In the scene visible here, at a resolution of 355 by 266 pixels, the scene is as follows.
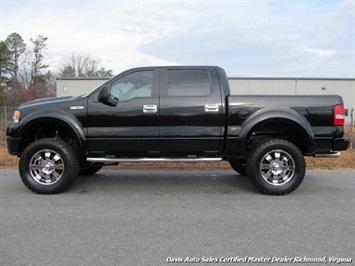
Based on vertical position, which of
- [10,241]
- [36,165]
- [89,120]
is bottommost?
[10,241]

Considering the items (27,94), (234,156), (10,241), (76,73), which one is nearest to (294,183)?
(234,156)

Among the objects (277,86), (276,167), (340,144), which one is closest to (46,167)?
(276,167)

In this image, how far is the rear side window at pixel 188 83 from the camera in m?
6.00

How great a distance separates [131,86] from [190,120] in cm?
115

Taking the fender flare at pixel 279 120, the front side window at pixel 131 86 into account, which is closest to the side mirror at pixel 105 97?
the front side window at pixel 131 86

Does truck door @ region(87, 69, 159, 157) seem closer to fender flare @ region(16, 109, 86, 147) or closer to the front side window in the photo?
the front side window

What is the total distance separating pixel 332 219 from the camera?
4656 millimetres

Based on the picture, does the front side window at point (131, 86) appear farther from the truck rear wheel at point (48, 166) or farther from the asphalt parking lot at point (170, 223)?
the asphalt parking lot at point (170, 223)

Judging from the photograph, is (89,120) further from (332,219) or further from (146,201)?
(332,219)

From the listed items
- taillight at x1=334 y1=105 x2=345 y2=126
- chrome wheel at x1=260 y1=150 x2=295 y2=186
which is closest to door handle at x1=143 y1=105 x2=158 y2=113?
chrome wheel at x1=260 y1=150 x2=295 y2=186

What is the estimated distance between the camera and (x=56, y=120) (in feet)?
19.0

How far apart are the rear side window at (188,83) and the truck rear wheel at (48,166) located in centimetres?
196

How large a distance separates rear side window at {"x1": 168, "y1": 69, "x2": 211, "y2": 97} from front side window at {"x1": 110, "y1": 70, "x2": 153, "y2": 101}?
1.22 feet

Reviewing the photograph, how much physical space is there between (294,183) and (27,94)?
38935mm
